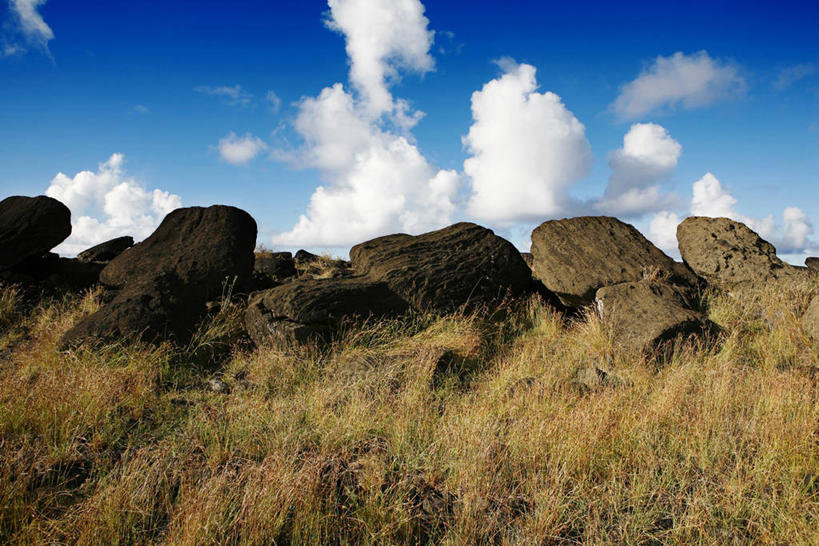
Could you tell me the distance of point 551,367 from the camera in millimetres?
7086

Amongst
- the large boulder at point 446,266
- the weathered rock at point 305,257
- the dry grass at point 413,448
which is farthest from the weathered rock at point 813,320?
the weathered rock at point 305,257

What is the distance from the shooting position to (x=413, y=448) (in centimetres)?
468

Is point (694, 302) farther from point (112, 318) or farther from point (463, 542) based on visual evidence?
point (112, 318)

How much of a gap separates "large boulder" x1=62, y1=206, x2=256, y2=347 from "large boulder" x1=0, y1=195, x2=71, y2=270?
8.41ft

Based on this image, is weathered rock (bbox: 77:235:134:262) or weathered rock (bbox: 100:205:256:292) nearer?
weathered rock (bbox: 100:205:256:292)

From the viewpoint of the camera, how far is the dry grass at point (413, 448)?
11.7 ft

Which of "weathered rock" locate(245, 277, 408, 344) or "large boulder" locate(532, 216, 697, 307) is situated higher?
"large boulder" locate(532, 216, 697, 307)

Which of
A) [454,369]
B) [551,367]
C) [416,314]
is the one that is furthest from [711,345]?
[416,314]

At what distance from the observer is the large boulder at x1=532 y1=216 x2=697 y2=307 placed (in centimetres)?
946

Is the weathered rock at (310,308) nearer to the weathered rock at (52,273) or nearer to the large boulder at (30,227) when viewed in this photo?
the weathered rock at (52,273)

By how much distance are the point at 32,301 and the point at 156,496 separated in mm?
9346

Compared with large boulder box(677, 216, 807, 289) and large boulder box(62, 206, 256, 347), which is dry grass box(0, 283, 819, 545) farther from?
large boulder box(677, 216, 807, 289)

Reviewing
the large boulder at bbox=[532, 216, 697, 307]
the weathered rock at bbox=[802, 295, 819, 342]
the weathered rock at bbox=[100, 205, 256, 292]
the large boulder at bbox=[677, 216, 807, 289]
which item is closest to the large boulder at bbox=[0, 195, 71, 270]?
the weathered rock at bbox=[100, 205, 256, 292]

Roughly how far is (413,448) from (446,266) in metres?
5.15
